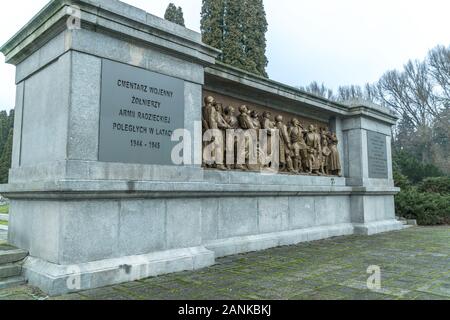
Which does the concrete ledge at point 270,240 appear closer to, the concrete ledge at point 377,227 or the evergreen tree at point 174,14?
the concrete ledge at point 377,227

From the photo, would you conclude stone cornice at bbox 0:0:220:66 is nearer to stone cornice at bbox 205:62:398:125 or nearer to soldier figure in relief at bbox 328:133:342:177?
stone cornice at bbox 205:62:398:125

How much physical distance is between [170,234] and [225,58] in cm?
1547

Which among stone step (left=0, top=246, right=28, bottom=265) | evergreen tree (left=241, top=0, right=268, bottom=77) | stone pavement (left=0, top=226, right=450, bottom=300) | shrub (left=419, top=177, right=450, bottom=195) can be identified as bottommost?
Result: stone pavement (left=0, top=226, right=450, bottom=300)

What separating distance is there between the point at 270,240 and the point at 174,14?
19.8 meters

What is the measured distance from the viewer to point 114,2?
5355 mm

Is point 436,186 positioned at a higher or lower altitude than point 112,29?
lower

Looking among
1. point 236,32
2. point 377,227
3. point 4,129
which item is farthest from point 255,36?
point 4,129

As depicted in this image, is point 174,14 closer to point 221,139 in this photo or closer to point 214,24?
point 214,24

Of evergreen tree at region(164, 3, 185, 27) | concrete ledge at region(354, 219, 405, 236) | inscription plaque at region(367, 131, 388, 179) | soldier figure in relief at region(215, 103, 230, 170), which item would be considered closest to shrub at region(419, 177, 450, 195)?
concrete ledge at region(354, 219, 405, 236)

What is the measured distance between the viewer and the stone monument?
481 cm

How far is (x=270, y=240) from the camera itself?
7754mm

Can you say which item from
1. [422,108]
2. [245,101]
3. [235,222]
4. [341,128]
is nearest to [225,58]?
[341,128]

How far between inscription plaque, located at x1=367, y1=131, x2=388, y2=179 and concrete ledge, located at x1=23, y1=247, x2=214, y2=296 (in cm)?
735
